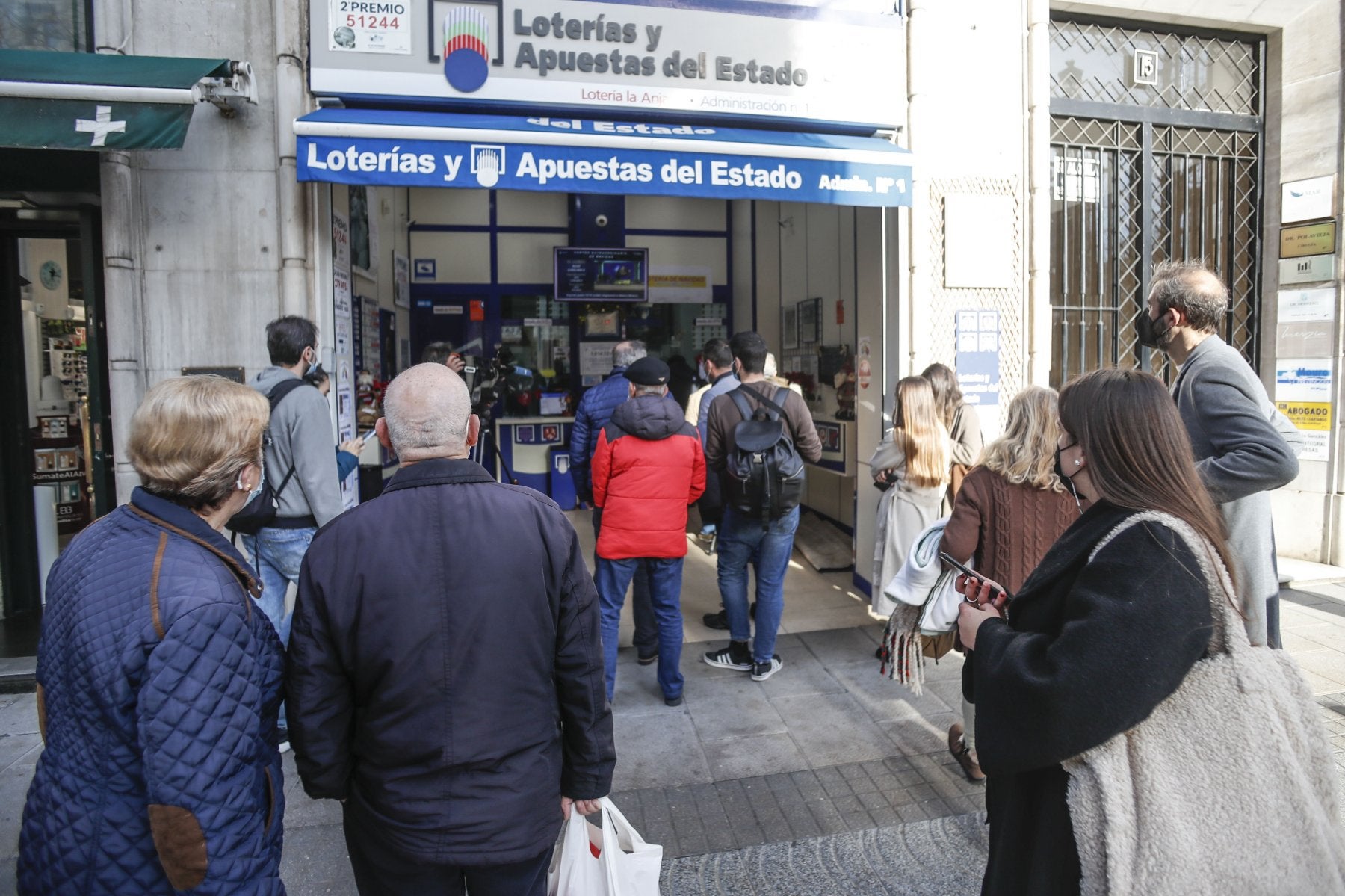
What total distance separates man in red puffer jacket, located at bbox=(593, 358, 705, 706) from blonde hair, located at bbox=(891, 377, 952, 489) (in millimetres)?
1071

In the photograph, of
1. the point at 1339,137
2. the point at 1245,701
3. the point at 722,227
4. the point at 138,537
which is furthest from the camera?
the point at 722,227

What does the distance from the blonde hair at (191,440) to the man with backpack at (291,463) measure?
1928 millimetres

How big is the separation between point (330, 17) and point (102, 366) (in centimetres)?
231

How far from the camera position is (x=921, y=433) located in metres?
4.26

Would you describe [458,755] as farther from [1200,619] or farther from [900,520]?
[900,520]

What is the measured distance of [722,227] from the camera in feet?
31.8

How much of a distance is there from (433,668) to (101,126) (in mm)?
3484

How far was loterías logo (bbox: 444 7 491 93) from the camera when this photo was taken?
187 inches

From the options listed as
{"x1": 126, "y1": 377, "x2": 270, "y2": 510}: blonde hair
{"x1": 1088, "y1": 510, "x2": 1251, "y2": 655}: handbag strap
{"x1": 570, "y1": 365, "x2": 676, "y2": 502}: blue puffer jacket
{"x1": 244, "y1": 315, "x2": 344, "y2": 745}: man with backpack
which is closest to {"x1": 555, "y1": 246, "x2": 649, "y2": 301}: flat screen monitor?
{"x1": 570, "y1": 365, "x2": 676, "y2": 502}: blue puffer jacket

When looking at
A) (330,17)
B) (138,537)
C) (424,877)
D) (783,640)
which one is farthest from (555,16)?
(424,877)

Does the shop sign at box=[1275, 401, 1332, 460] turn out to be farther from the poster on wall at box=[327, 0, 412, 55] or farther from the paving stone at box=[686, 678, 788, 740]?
the poster on wall at box=[327, 0, 412, 55]

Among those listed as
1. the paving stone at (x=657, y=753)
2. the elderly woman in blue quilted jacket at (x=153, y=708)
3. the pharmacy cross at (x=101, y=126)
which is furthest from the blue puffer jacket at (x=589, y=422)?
the elderly woman in blue quilted jacket at (x=153, y=708)

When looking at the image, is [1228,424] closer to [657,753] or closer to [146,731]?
[657,753]

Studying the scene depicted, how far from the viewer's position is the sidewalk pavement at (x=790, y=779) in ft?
9.43
